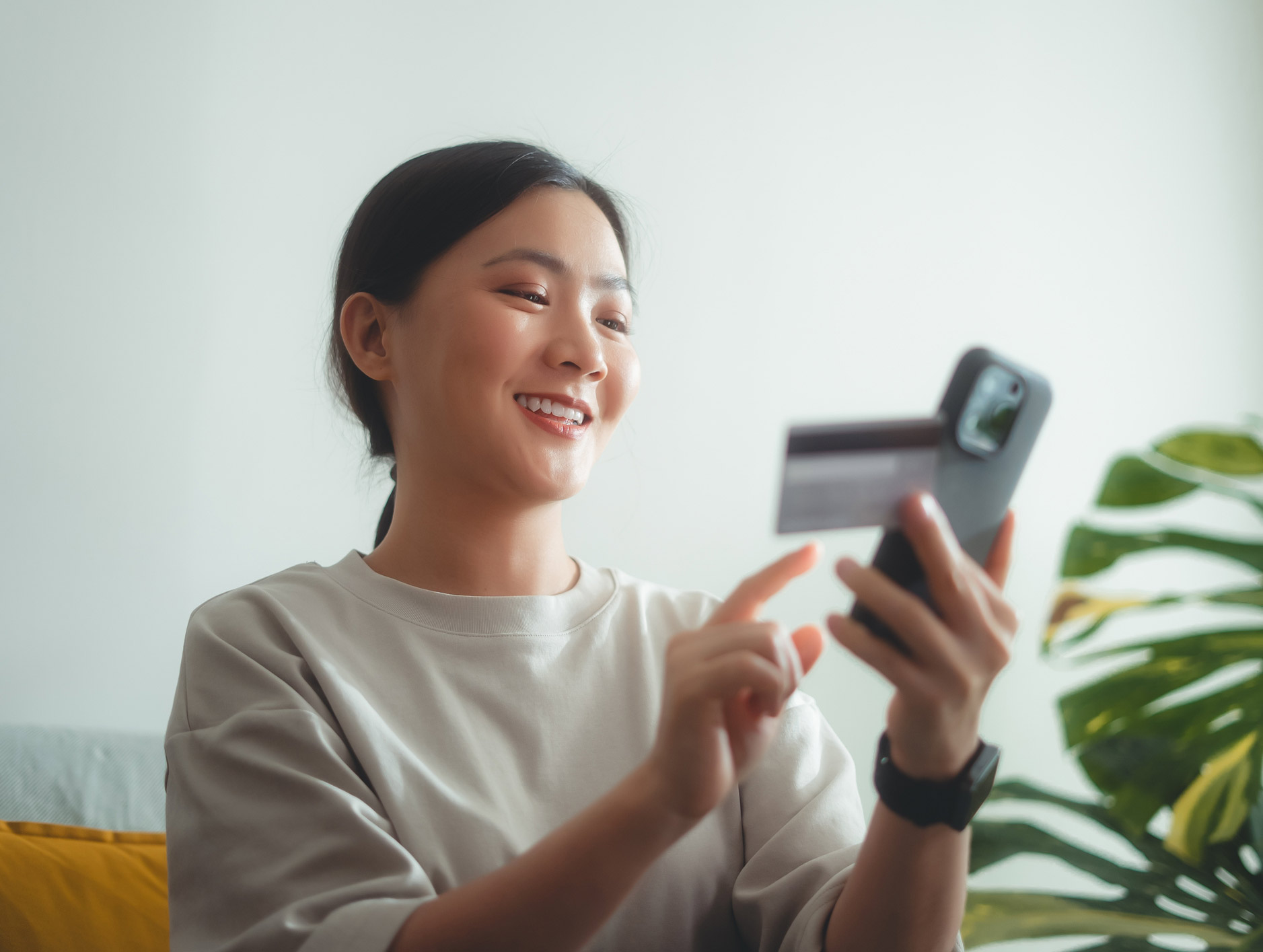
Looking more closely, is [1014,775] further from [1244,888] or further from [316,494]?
[316,494]

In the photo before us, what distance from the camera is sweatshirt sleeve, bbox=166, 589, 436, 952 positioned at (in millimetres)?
562

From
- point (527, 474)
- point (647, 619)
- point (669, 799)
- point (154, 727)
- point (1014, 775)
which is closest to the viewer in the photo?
point (669, 799)

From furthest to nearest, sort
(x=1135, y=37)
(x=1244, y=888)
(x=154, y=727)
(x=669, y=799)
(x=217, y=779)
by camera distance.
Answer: (x=1135, y=37) < (x=154, y=727) < (x=1244, y=888) < (x=217, y=779) < (x=669, y=799)

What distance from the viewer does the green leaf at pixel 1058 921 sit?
105 centimetres

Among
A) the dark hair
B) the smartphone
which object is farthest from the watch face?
the dark hair

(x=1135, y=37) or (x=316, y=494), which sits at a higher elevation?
(x=1135, y=37)

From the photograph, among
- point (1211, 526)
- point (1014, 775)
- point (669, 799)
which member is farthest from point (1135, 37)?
point (669, 799)

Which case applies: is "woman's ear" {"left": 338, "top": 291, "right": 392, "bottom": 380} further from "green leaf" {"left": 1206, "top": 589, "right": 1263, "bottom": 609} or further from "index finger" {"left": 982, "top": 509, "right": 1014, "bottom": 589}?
"green leaf" {"left": 1206, "top": 589, "right": 1263, "bottom": 609}

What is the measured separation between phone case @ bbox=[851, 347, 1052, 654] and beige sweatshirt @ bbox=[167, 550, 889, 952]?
0.29 metres

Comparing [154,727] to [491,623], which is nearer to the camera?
[491,623]

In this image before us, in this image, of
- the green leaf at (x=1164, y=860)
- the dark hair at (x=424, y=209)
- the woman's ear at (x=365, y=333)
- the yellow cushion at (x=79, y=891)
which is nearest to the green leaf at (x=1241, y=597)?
the green leaf at (x=1164, y=860)

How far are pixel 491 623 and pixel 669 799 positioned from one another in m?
0.34

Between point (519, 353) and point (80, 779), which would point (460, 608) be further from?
point (80, 779)

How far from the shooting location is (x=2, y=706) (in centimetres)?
121
